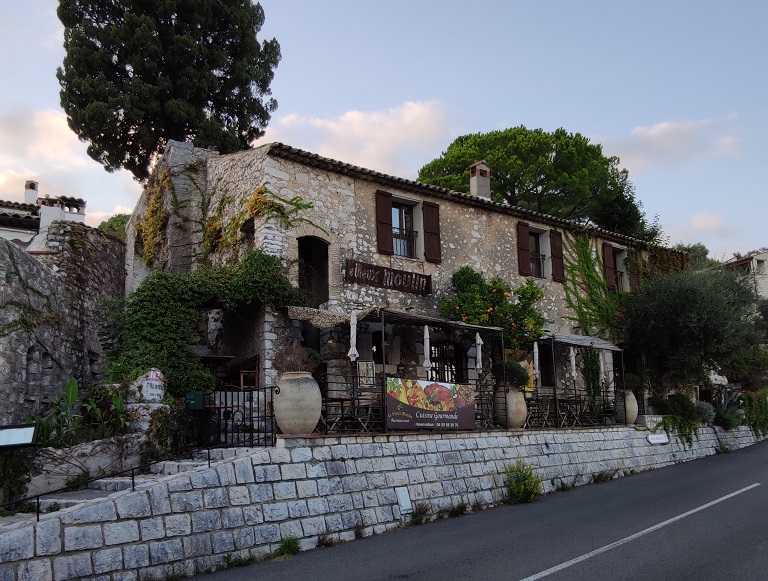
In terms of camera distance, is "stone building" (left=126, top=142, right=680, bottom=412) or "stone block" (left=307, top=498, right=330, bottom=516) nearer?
"stone block" (left=307, top=498, right=330, bottom=516)

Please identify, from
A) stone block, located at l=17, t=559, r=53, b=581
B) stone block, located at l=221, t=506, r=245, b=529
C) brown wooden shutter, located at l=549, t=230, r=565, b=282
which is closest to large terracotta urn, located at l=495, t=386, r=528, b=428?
stone block, located at l=221, t=506, r=245, b=529

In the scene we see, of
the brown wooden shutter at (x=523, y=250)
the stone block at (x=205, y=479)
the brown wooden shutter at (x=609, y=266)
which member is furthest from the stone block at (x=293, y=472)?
the brown wooden shutter at (x=609, y=266)

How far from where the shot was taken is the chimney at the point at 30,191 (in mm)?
27109

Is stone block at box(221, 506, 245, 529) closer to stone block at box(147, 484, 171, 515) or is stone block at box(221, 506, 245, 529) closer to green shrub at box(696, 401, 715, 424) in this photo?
stone block at box(147, 484, 171, 515)

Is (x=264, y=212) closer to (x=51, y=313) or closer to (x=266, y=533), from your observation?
(x=51, y=313)

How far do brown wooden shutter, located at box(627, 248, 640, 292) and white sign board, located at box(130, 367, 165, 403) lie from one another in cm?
1753

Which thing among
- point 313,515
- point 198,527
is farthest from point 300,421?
point 198,527

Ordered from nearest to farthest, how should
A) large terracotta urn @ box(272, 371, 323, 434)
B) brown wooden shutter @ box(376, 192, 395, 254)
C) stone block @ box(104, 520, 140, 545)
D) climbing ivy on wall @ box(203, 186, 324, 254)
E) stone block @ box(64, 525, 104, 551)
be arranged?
1. stone block @ box(64, 525, 104, 551)
2. stone block @ box(104, 520, 140, 545)
3. large terracotta urn @ box(272, 371, 323, 434)
4. climbing ivy on wall @ box(203, 186, 324, 254)
5. brown wooden shutter @ box(376, 192, 395, 254)

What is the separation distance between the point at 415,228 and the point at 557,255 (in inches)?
229

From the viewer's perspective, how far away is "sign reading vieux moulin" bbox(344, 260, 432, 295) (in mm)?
16156

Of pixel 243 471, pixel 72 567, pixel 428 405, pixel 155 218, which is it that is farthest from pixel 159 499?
pixel 155 218

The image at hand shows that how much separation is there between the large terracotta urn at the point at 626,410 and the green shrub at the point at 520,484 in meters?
5.62

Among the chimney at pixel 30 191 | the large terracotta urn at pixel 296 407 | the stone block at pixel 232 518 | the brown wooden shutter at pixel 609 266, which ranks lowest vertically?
the stone block at pixel 232 518

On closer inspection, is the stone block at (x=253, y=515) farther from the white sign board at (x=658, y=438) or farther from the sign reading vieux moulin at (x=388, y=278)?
the white sign board at (x=658, y=438)
